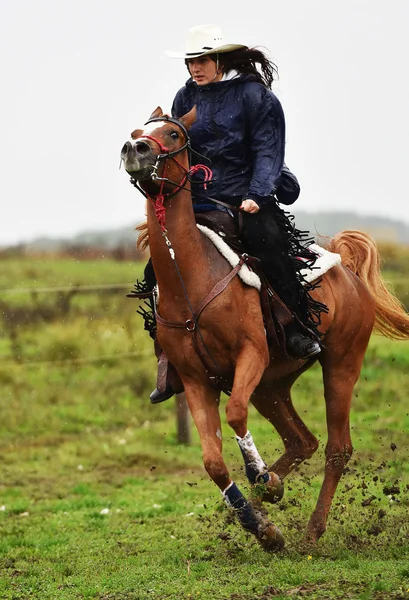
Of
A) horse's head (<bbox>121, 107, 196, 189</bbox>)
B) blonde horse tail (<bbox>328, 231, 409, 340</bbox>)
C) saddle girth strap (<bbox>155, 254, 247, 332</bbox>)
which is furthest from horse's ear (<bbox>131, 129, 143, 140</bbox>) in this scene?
blonde horse tail (<bbox>328, 231, 409, 340</bbox>)

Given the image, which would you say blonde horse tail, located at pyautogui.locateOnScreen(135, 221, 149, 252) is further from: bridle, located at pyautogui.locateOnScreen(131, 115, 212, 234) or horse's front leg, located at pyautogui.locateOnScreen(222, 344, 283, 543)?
horse's front leg, located at pyautogui.locateOnScreen(222, 344, 283, 543)

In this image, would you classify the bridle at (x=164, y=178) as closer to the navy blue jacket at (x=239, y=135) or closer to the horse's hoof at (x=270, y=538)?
the navy blue jacket at (x=239, y=135)

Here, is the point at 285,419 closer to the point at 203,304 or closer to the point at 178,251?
the point at 203,304

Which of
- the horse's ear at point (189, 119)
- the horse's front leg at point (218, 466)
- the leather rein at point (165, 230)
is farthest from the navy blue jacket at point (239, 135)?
the horse's front leg at point (218, 466)

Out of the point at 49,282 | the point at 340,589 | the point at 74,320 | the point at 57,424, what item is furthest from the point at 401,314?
the point at 49,282

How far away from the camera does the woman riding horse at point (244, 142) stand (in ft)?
23.8

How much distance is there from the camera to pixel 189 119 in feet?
Result: 22.6

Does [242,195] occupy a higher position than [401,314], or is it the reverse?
[242,195]

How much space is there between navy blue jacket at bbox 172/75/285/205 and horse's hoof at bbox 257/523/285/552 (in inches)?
87.2

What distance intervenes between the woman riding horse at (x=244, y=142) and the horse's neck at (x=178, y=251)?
0.35 m

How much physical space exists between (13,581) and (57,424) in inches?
257

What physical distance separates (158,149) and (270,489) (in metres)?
2.36

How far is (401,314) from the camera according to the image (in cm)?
901

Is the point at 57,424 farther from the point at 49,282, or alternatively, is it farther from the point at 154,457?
the point at 49,282
